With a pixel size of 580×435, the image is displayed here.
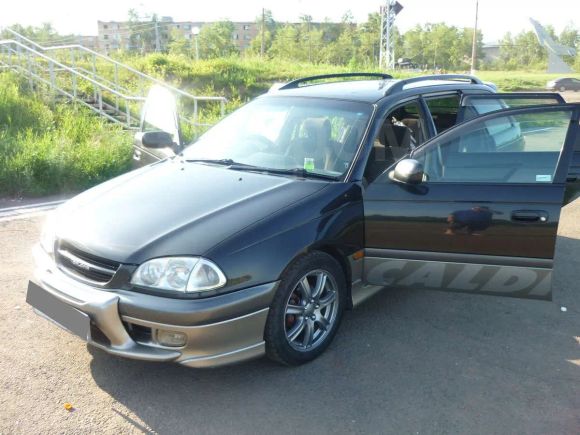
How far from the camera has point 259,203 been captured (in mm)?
3254

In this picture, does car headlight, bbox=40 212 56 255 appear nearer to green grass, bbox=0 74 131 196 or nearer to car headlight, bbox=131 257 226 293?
car headlight, bbox=131 257 226 293

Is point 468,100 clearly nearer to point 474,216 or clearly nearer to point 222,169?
point 474,216

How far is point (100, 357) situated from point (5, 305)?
123 cm

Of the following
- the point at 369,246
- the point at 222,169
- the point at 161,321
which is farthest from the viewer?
the point at 222,169

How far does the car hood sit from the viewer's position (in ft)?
9.66

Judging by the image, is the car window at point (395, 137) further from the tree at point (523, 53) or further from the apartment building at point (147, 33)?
the apartment building at point (147, 33)

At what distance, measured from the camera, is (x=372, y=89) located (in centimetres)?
436

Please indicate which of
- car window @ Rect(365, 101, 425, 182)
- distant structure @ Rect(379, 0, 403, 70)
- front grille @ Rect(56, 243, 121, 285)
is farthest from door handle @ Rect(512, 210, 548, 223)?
distant structure @ Rect(379, 0, 403, 70)

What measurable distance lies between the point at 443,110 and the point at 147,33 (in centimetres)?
11713

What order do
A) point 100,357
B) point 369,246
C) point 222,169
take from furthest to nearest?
point 222,169
point 369,246
point 100,357

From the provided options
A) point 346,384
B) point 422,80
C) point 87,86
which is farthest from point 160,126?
point 87,86

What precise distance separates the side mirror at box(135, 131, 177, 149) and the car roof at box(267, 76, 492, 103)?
3.25 feet

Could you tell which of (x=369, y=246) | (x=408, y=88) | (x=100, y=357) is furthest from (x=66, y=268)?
(x=408, y=88)

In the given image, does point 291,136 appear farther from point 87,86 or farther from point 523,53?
point 523,53
